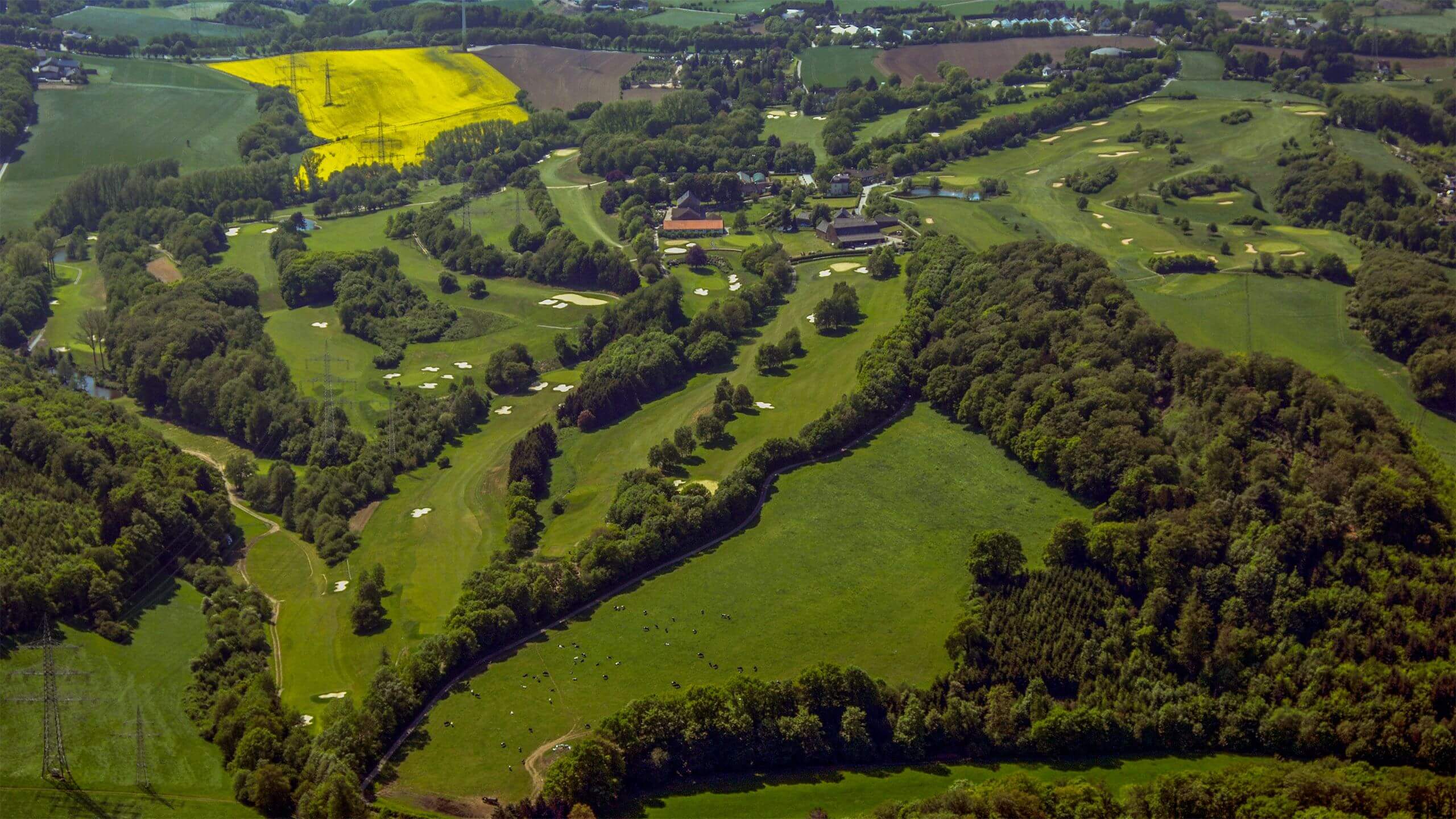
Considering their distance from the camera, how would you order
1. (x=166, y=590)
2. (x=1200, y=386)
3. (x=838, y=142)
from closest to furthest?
(x=166, y=590)
(x=1200, y=386)
(x=838, y=142)

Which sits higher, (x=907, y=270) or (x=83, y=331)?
(x=907, y=270)

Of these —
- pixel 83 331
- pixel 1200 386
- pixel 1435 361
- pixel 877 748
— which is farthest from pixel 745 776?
pixel 83 331

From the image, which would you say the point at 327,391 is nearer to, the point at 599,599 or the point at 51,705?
the point at 599,599

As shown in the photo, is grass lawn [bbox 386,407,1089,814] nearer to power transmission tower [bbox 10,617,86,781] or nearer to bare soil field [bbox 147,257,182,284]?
power transmission tower [bbox 10,617,86,781]

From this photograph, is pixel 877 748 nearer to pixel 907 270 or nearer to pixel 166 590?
pixel 166 590

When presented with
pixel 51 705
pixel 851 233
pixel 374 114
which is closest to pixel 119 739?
pixel 51 705

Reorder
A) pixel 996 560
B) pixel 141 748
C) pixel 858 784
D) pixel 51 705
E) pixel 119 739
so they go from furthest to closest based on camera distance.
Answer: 1. pixel 996 560
2. pixel 119 739
3. pixel 51 705
4. pixel 858 784
5. pixel 141 748
